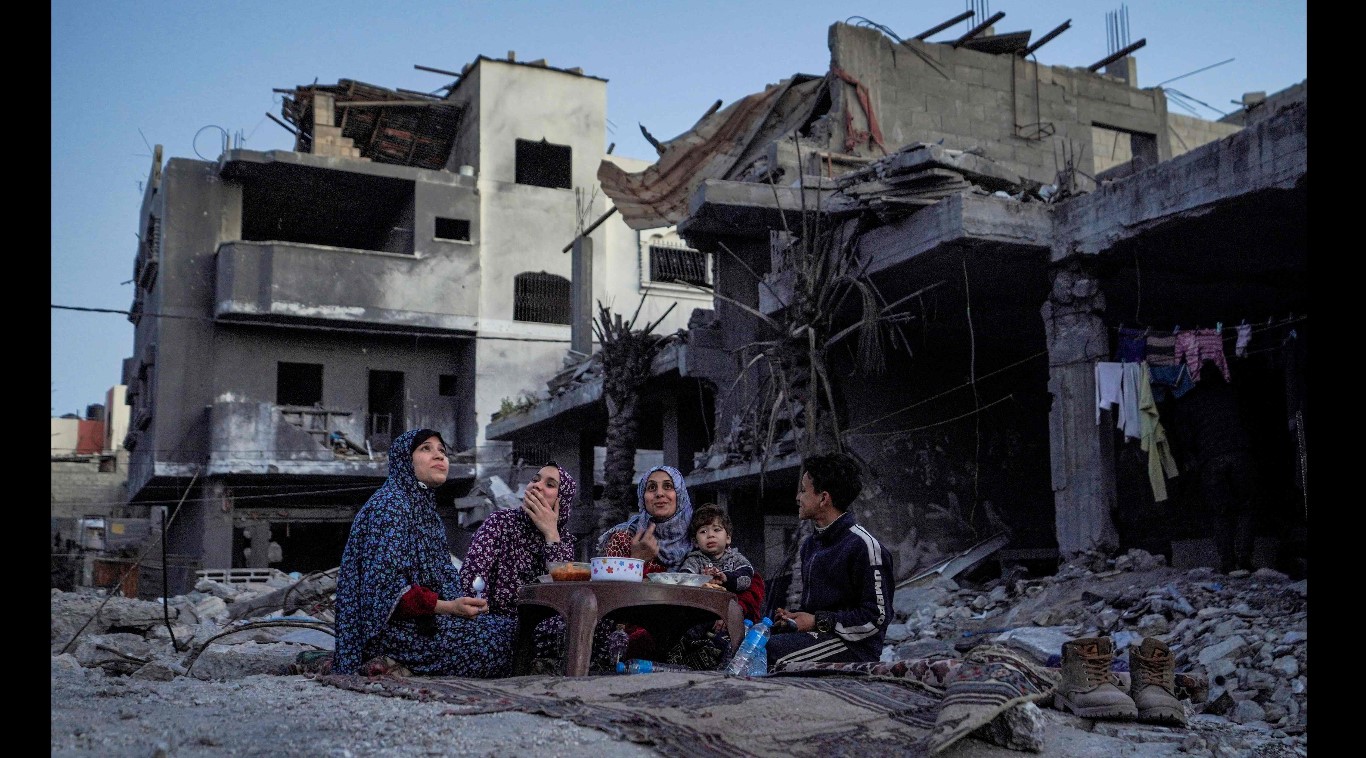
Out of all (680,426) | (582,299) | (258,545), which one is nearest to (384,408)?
(258,545)

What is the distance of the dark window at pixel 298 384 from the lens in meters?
29.8

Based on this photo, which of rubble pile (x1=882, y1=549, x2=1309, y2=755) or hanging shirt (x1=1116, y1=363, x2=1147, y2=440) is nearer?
rubble pile (x1=882, y1=549, x2=1309, y2=755)

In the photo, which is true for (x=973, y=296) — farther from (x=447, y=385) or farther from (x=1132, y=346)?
(x=447, y=385)

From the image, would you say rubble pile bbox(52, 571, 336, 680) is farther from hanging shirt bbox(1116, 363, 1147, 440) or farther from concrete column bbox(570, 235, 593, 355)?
concrete column bbox(570, 235, 593, 355)

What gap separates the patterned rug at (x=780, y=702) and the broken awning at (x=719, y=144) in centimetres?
1190

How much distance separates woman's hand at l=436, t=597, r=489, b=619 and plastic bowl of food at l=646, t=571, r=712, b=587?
857mm

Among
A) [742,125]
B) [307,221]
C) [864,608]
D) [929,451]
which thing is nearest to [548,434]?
[742,125]

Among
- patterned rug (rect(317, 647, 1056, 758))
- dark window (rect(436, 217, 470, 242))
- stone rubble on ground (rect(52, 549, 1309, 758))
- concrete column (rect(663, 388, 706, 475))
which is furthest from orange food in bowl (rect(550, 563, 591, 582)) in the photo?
dark window (rect(436, 217, 470, 242))

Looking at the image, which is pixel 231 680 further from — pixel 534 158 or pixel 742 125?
pixel 534 158

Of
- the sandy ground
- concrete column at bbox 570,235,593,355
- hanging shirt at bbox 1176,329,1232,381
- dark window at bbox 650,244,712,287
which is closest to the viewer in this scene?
the sandy ground

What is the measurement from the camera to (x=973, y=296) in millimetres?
12938

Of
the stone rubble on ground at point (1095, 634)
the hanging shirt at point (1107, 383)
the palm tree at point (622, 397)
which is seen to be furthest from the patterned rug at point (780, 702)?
the palm tree at point (622, 397)

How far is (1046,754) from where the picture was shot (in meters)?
4.77

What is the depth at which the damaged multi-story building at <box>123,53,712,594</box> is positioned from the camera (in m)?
27.2
